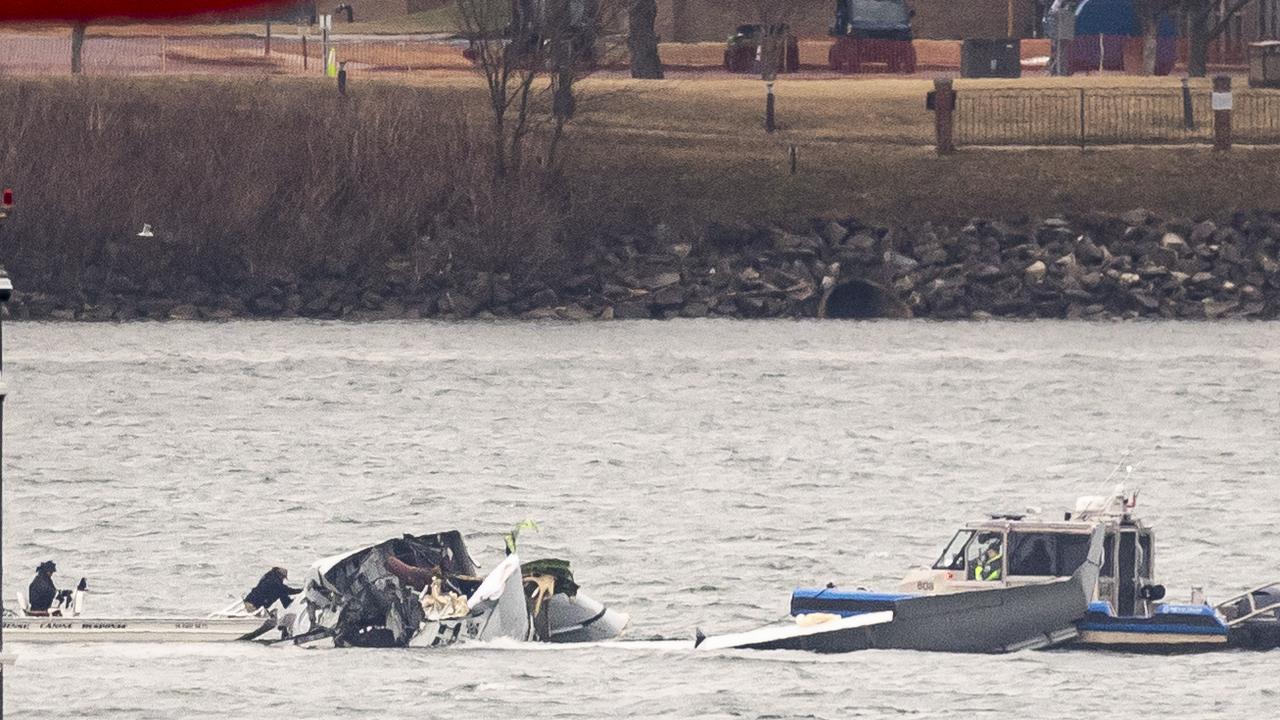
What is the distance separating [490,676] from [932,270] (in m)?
37.5

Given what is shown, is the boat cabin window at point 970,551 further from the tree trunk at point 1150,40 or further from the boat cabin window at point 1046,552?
the tree trunk at point 1150,40

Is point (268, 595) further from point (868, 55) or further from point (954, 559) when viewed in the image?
point (868, 55)

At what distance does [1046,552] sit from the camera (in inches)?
1033

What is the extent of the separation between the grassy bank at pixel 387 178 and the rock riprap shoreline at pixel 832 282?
46 cm

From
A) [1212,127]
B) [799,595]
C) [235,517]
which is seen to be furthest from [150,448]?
[1212,127]

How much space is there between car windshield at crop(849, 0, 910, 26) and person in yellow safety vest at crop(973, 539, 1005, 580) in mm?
57037

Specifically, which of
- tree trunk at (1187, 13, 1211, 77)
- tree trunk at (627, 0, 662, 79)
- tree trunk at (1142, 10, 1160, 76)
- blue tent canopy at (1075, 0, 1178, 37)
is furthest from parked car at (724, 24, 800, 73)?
tree trunk at (1187, 13, 1211, 77)

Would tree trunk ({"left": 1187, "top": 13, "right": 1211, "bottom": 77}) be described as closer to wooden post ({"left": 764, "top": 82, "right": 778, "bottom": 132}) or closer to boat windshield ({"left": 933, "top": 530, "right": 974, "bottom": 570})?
wooden post ({"left": 764, "top": 82, "right": 778, "bottom": 132})

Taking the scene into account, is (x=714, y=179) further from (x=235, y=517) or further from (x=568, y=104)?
(x=235, y=517)

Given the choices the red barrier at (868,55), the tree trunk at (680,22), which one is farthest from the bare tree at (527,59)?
the tree trunk at (680,22)

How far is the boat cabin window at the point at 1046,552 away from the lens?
26.2 metres

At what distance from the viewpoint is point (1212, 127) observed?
63.4 meters

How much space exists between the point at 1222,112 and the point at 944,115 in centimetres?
651

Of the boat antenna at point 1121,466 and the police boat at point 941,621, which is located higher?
the police boat at point 941,621
